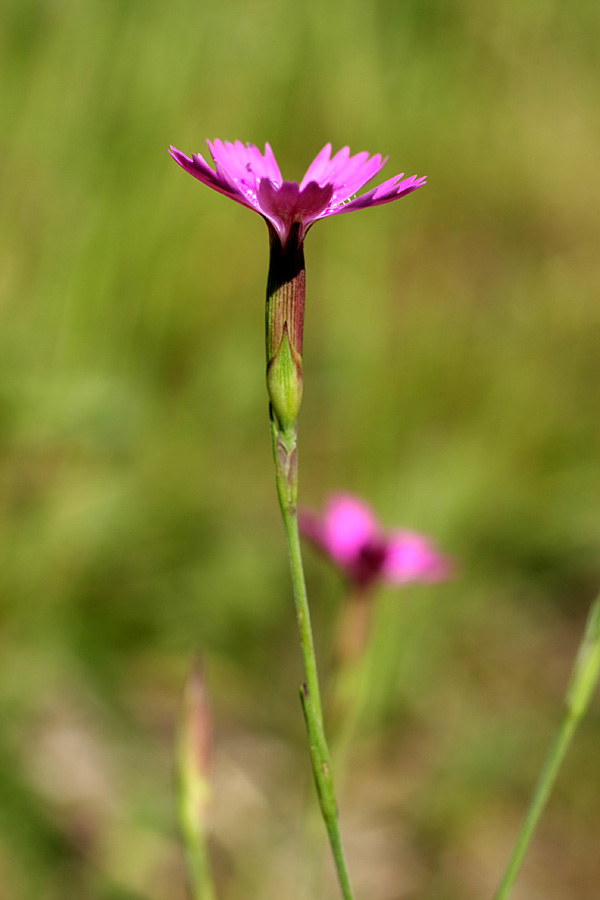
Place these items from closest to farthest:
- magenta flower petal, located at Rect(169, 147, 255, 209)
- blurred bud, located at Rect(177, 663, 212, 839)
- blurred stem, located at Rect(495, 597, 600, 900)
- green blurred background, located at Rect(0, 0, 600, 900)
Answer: magenta flower petal, located at Rect(169, 147, 255, 209)
blurred stem, located at Rect(495, 597, 600, 900)
blurred bud, located at Rect(177, 663, 212, 839)
green blurred background, located at Rect(0, 0, 600, 900)

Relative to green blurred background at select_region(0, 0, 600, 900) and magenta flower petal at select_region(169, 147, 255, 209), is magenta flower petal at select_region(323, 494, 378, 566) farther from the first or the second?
magenta flower petal at select_region(169, 147, 255, 209)

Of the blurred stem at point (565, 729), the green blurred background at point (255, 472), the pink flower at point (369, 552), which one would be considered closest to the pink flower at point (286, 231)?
the blurred stem at point (565, 729)

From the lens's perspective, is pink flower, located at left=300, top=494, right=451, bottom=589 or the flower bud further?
pink flower, located at left=300, top=494, right=451, bottom=589

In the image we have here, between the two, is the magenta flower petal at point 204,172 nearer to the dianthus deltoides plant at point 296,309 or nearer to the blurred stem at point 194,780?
the dianthus deltoides plant at point 296,309

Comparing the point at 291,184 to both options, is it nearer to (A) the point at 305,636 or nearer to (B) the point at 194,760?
(A) the point at 305,636

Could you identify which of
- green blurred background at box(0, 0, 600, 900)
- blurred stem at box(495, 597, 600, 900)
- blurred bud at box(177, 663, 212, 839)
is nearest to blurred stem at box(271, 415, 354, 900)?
blurred stem at box(495, 597, 600, 900)
